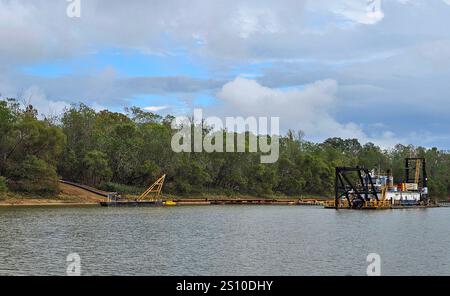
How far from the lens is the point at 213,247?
49.2 m

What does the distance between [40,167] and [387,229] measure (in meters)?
63.2

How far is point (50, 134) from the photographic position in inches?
4441

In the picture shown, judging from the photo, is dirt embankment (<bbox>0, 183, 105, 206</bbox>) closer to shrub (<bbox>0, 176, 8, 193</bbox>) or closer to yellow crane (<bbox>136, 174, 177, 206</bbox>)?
shrub (<bbox>0, 176, 8, 193</bbox>)

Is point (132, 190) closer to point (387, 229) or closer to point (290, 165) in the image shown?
point (290, 165)

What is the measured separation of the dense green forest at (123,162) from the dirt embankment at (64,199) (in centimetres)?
212

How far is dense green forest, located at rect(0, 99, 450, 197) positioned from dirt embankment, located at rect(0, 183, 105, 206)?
212 centimetres

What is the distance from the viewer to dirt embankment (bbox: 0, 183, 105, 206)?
104 meters

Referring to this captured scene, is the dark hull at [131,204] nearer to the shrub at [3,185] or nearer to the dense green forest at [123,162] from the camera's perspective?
the dense green forest at [123,162]

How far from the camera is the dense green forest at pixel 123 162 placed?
11069cm

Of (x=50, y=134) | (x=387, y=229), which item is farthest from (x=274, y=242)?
(x=50, y=134)

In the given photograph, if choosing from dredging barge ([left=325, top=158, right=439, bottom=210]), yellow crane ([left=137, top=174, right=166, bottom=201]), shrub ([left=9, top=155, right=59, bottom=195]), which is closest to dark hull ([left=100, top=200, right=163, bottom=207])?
yellow crane ([left=137, top=174, right=166, bottom=201])

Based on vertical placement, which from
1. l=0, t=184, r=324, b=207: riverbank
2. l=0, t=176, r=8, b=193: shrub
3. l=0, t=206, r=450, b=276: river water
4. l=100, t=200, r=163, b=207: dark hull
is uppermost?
l=0, t=176, r=8, b=193: shrub

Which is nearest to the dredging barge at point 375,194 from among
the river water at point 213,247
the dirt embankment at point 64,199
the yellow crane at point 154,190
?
the yellow crane at point 154,190

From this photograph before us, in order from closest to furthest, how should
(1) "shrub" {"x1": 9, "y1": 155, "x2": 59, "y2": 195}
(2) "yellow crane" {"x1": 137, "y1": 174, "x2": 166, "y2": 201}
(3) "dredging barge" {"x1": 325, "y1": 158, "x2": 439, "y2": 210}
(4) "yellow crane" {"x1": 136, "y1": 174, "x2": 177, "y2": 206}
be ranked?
(1) "shrub" {"x1": 9, "y1": 155, "x2": 59, "y2": 195}, (3) "dredging barge" {"x1": 325, "y1": 158, "x2": 439, "y2": 210}, (4) "yellow crane" {"x1": 136, "y1": 174, "x2": 177, "y2": 206}, (2) "yellow crane" {"x1": 137, "y1": 174, "x2": 166, "y2": 201}
